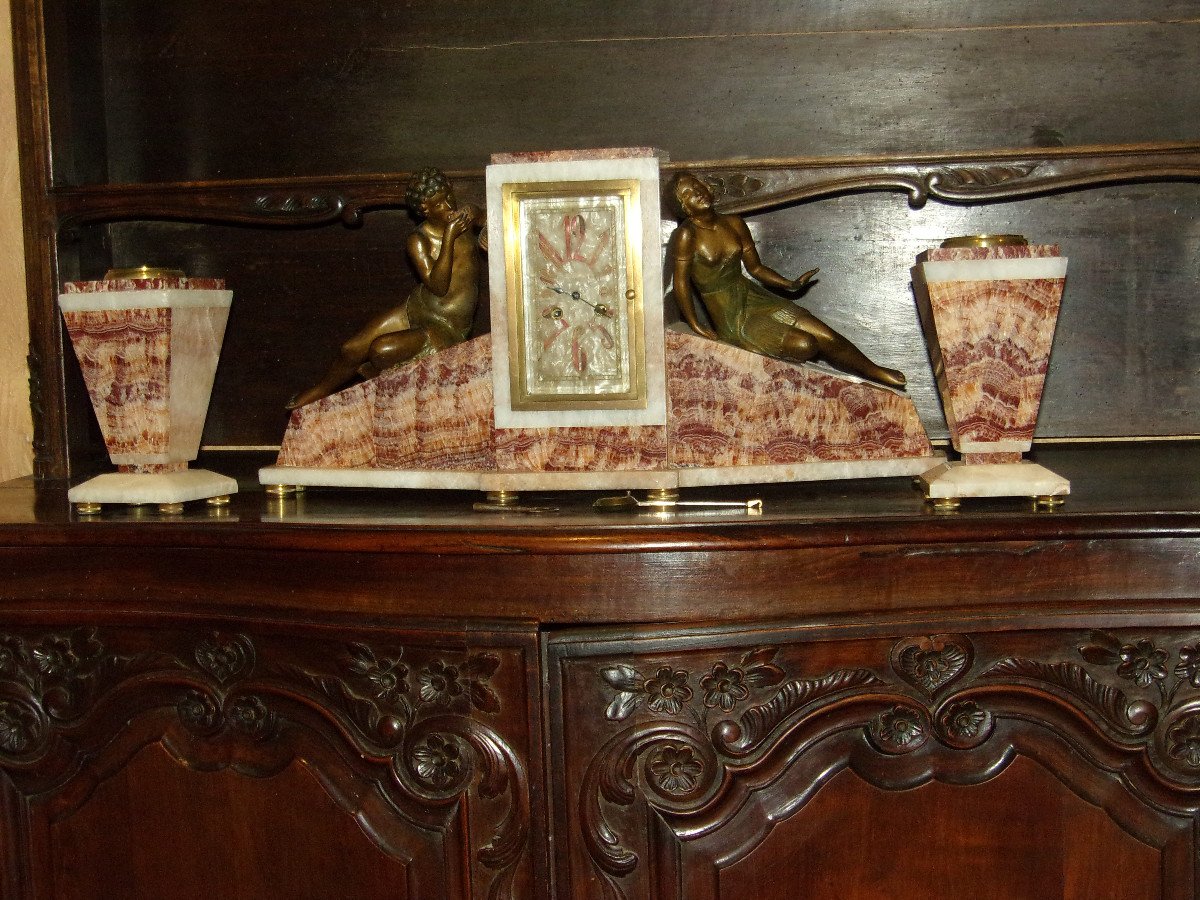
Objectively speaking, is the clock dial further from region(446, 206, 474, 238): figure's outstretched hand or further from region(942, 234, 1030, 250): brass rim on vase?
region(942, 234, 1030, 250): brass rim on vase

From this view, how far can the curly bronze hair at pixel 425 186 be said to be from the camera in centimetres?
128

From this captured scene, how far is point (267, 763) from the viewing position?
3.67 ft

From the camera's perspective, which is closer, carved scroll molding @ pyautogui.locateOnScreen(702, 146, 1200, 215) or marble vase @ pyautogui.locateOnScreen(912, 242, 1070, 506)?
marble vase @ pyautogui.locateOnScreen(912, 242, 1070, 506)

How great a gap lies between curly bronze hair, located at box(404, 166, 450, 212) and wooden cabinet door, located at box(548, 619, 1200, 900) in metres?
0.50

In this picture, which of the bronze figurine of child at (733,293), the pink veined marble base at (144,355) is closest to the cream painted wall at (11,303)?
the pink veined marble base at (144,355)

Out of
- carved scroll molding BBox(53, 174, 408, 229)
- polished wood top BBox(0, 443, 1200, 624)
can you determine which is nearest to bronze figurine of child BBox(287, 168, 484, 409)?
carved scroll molding BBox(53, 174, 408, 229)

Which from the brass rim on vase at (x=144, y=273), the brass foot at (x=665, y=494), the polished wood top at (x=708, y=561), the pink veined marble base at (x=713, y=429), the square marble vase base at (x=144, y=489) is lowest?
the polished wood top at (x=708, y=561)

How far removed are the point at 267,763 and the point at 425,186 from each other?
573 millimetres

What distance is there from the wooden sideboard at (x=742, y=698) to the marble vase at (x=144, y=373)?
0.18 metres

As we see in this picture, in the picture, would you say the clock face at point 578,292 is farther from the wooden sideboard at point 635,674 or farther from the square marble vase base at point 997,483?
the square marble vase base at point 997,483

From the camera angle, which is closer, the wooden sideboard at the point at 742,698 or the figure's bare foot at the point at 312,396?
the wooden sideboard at the point at 742,698

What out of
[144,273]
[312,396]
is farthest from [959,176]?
[144,273]

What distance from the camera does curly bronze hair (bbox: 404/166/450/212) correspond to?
4.19 feet

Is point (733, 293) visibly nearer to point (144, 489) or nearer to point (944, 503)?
point (944, 503)
